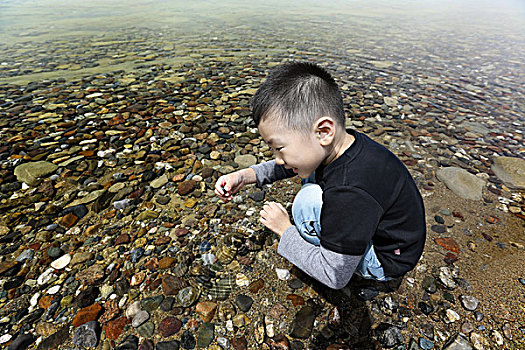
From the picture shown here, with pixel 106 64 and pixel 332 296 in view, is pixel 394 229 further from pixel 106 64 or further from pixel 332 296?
pixel 106 64

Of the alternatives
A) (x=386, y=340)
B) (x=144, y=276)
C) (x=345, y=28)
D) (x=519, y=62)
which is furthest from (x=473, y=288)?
(x=345, y=28)

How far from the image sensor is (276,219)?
2.51m

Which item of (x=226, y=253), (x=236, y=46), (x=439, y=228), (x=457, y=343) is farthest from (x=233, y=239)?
(x=236, y=46)

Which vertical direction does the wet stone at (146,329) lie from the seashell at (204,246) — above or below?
below

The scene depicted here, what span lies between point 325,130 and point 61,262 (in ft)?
9.78

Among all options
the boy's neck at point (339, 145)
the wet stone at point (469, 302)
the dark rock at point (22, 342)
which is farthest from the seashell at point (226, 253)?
the wet stone at point (469, 302)

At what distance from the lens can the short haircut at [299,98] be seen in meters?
2.00

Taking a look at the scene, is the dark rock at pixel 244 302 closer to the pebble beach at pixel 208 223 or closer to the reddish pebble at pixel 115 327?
the pebble beach at pixel 208 223

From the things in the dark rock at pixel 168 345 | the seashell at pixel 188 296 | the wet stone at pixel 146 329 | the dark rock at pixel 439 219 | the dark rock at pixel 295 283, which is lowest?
the dark rock at pixel 168 345

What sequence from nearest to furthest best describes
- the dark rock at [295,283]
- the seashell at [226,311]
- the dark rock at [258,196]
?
the seashell at [226,311]
the dark rock at [295,283]
the dark rock at [258,196]

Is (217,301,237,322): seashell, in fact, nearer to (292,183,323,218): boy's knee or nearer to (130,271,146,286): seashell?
(130,271,146,286): seashell

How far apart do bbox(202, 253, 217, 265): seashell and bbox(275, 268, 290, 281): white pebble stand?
0.68m

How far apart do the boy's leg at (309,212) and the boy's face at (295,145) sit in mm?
246

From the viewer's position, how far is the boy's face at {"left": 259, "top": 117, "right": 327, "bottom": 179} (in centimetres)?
206
